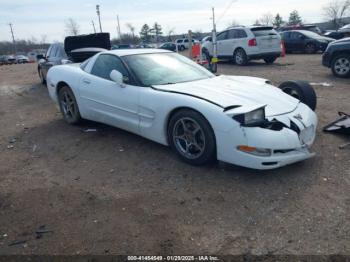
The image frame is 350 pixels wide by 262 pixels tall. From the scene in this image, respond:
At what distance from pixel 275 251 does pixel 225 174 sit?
52.1 inches

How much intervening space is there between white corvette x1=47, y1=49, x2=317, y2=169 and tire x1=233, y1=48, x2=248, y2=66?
29.7ft

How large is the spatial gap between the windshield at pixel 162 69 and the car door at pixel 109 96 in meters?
0.16

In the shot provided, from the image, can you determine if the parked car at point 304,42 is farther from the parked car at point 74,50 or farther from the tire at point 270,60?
the parked car at point 74,50

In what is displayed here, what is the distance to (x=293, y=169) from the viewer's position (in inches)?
152

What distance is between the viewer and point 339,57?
9570mm

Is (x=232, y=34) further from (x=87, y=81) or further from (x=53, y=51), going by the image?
(x=87, y=81)

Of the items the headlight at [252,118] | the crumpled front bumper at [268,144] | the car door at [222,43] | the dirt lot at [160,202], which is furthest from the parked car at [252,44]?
the headlight at [252,118]

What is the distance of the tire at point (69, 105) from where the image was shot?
5.80 m

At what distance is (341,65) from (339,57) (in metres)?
0.23

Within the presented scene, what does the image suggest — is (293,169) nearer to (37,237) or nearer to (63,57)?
(37,237)

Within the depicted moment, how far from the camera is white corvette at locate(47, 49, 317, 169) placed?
3.54m

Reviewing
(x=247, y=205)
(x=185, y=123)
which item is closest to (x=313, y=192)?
(x=247, y=205)

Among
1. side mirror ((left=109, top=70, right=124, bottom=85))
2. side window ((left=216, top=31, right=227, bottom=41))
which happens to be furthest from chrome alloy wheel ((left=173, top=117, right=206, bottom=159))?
side window ((left=216, top=31, right=227, bottom=41))

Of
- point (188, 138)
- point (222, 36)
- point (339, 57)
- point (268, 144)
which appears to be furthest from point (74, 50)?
point (268, 144)
